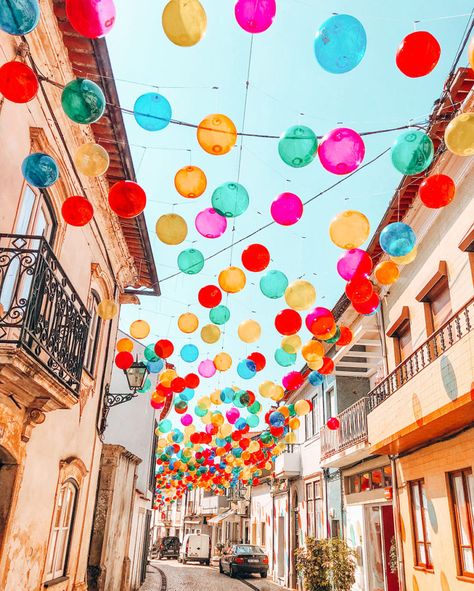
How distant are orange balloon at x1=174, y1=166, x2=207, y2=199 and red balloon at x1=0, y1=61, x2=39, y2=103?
5.59ft

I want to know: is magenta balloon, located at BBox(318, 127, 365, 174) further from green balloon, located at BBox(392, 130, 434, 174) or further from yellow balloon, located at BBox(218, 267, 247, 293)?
yellow balloon, located at BBox(218, 267, 247, 293)

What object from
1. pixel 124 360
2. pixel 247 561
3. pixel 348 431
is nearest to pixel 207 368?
pixel 124 360

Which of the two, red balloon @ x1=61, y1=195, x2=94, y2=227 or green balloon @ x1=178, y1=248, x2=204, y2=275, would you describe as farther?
green balloon @ x1=178, y1=248, x2=204, y2=275

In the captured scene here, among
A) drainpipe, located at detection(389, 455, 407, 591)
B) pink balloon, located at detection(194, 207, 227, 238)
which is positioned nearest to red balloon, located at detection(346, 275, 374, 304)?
pink balloon, located at detection(194, 207, 227, 238)

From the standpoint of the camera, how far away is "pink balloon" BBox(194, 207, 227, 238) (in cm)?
609

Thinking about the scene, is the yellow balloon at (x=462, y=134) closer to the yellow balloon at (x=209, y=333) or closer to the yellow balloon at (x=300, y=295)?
the yellow balloon at (x=300, y=295)

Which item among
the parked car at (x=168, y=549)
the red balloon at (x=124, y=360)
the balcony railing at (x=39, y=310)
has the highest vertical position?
the red balloon at (x=124, y=360)

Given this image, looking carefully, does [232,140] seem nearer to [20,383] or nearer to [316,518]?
[20,383]

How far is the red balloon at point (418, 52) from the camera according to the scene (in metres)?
3.86

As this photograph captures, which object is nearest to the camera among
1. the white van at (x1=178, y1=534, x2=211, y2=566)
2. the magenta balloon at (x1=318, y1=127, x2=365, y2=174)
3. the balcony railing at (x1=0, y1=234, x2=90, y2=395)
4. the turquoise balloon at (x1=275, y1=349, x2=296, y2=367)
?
the balcony railing at (x1=0, y1=234, x2=90, y2=395)

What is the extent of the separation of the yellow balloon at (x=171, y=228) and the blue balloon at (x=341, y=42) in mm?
2658

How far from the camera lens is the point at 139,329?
8844 millimetres

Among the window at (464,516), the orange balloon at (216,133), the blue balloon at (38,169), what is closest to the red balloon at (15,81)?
the blue balloon at (38,169)

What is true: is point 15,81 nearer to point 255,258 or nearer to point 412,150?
point 255,258
